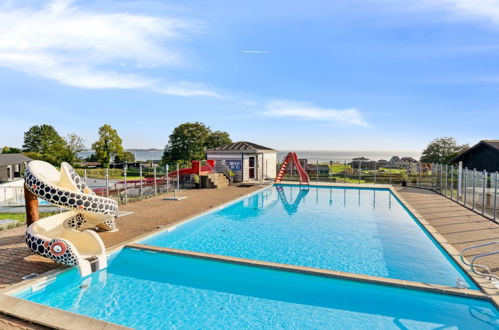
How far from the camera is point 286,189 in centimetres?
2328

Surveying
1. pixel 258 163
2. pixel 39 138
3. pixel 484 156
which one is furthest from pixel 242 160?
pixel 39 138

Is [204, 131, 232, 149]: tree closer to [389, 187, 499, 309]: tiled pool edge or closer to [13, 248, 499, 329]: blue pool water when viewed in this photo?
[389, 187, 499, 309]: tiled pool edge

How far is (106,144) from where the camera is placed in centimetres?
4366

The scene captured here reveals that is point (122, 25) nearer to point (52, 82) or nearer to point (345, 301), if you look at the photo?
point (52, 82)

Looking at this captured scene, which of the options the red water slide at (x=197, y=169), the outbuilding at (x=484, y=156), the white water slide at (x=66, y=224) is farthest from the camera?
the red water slide at (x=197, y=169)

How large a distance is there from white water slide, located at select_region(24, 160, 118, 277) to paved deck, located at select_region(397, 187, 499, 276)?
9501 millimetres

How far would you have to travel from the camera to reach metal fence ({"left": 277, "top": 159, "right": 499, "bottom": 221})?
1249cm

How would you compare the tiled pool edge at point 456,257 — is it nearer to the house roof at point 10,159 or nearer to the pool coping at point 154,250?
the pool coping at point 154,250

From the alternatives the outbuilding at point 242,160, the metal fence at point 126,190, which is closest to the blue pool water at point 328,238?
the metal fence at point 126,190

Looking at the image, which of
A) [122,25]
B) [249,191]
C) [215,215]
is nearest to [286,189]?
[249,191]

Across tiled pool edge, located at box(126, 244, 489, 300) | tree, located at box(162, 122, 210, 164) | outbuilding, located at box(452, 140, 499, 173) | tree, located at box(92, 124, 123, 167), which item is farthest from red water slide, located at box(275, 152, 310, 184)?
tree, located at box(92, 124, 123, 167)

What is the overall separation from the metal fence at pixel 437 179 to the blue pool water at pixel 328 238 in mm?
3028

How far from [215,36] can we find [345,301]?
14115 millimetres

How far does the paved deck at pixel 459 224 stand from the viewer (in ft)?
27.5
